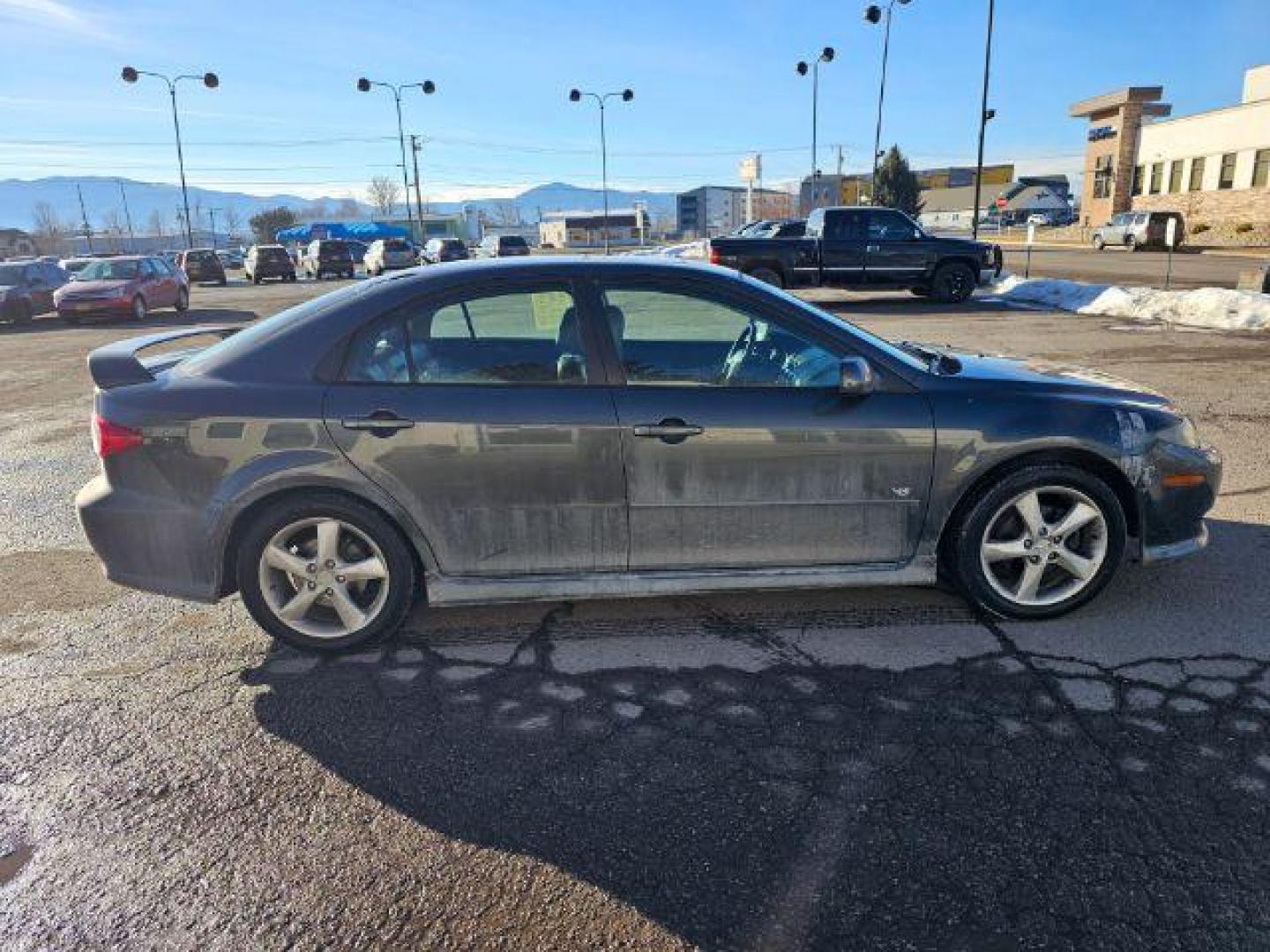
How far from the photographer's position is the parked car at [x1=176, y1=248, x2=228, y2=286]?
3691cm

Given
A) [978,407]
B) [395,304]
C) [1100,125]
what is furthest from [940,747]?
[1100,125]

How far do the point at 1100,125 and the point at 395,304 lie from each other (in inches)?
2568

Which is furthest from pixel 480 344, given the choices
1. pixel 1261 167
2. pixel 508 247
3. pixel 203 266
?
pixel 1261 167

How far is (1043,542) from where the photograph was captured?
11.9 ft

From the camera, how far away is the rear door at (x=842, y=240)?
1733 cm

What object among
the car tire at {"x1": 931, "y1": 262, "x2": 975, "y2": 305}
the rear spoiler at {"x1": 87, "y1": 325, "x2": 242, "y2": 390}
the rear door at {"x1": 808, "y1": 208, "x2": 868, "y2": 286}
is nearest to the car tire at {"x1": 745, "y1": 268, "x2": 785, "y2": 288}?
the rear door at {"x1": 808, "y1": 208, "x2": 868, "y2": 286}

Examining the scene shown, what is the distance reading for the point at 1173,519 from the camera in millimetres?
3707

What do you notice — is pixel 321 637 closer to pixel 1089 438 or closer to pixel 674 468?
pixel 674 468

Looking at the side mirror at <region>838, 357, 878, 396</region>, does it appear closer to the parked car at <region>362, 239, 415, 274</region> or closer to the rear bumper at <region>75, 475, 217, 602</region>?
the rear bumper at <region>75, 475, 217, 602</region>

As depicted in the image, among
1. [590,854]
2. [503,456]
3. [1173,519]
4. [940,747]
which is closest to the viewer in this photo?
[590,854]

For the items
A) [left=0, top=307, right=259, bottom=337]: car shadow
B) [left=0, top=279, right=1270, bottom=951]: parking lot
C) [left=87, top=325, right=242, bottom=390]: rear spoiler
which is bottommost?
[left=0, top=279, right=1270, bottom=951]: parking lot

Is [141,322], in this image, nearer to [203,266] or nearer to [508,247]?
[203,266]

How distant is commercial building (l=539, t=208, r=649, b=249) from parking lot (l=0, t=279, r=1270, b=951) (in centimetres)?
8236

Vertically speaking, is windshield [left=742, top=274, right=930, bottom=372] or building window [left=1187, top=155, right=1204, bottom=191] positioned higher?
building window [left=1187, top=155, right=1204, bottom=191]
